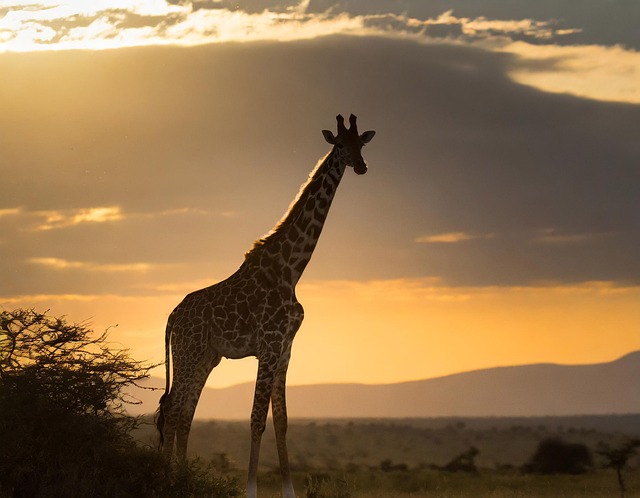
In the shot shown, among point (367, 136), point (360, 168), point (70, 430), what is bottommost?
point (70, 430)

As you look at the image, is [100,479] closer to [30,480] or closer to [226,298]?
[30,480]

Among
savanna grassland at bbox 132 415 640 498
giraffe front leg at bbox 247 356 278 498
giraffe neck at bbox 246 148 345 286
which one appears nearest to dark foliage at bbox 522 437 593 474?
savanna grassland at bbox 132 415 640 498

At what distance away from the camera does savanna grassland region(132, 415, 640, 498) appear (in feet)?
87.3

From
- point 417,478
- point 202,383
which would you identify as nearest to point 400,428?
point 417,478

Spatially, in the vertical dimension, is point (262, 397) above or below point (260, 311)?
below

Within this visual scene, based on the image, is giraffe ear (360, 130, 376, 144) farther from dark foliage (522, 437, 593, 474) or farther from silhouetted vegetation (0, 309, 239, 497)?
dark foliage (522, 437, 593, 474)

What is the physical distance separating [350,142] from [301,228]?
70.9 inches

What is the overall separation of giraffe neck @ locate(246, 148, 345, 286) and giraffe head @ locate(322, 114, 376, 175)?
21 cm

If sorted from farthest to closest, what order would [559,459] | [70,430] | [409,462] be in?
[409,462], [559,459], [70,430]

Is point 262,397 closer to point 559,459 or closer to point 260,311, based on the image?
point 260,311

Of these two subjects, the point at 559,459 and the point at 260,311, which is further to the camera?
the point at 559,459

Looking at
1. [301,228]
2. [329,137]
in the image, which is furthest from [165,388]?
[329,137]

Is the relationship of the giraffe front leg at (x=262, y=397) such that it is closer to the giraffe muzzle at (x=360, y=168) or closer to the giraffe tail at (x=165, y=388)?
the giraffe tail at (x=165, y=388)

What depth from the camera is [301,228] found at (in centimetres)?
1894
